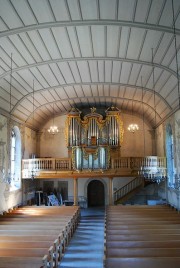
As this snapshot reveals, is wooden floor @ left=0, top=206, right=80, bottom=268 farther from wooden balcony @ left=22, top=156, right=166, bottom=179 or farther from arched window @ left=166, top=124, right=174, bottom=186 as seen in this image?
arched window @ left=166, top=124, right=174, bottom=186

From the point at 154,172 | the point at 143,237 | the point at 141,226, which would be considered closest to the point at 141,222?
the point at 141,226

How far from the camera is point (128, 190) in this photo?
23.9 m

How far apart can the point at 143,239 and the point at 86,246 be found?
386 cm

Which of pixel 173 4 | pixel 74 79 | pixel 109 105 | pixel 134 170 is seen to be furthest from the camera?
pixel 109 105

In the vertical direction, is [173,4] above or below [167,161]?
above

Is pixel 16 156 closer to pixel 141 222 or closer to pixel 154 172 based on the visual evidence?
pixel 154 172

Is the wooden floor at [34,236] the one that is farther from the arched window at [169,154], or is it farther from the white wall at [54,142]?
the white wall at [54,142]

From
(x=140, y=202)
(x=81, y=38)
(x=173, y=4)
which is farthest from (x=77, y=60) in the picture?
(x=140, y=202)

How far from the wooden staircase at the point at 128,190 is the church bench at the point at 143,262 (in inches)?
631

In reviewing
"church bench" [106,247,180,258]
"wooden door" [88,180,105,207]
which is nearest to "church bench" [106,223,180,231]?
"church bench" [106,247,180,258]

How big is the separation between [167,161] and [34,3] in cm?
1450

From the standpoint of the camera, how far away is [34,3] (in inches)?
345

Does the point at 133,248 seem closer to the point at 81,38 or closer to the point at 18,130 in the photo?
the point at 81,38

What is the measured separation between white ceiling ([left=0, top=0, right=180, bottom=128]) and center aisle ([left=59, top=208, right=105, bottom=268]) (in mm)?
8332
